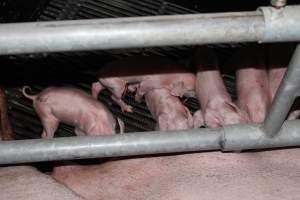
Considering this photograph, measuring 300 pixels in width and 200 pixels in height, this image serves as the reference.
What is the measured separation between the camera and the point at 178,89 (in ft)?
7.29

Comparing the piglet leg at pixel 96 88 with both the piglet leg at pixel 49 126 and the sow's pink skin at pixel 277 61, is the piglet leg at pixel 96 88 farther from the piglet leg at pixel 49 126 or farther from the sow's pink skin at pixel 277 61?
the sow's pink skin at pixel 277 61

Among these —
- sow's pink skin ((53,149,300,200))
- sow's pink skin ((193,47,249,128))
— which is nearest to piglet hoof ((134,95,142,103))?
sow's pink skin ((193,47,249,128))

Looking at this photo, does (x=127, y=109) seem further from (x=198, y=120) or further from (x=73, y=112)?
(x=198, y=120)

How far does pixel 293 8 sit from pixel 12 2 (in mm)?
1786

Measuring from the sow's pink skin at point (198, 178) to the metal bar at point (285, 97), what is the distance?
15cm

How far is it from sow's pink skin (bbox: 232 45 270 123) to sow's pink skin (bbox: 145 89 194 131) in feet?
0.90

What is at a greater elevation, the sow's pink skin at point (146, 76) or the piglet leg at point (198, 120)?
the sow's pink skin at point (146, 76)

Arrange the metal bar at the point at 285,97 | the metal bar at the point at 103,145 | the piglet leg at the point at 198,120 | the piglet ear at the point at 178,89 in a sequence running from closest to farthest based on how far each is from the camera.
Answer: the metal bar at the point at 285,97, the metal bar at the point at 103,145, the piglet leg at the point at 198,120, the piglet ear at the point at 178,89

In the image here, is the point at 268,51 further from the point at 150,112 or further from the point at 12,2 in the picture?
the point at 12,2

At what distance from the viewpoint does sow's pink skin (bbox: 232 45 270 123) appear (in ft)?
6.63

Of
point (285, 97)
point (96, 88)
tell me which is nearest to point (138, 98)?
point (96, 88)

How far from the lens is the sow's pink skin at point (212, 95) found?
197 centimetres

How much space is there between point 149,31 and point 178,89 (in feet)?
4.20

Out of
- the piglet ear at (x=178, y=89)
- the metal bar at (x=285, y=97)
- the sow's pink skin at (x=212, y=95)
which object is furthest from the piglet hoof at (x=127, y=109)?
the metal bar at (x=285, y=97)
